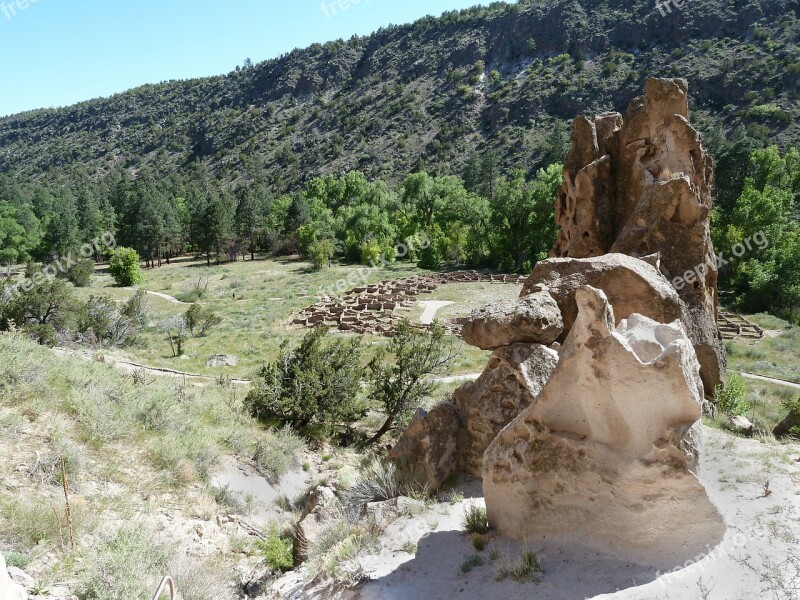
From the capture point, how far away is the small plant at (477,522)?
6.12 m

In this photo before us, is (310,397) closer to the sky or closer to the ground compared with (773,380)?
closer to the sky

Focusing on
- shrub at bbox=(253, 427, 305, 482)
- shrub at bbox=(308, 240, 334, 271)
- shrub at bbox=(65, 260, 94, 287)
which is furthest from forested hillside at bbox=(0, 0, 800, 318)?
shrub at bbox=(253, 427, 305, 482)

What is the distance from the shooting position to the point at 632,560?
4.91 metres

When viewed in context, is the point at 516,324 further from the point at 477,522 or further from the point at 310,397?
the point at 310,397

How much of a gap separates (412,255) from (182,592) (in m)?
58.1

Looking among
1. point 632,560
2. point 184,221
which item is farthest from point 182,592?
point 184,221

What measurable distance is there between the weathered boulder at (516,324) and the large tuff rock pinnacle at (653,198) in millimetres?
4377

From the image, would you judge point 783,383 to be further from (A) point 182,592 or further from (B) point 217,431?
(A) point 182,592

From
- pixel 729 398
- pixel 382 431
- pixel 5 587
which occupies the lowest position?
pixel 382 431

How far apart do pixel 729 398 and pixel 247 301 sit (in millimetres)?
35308

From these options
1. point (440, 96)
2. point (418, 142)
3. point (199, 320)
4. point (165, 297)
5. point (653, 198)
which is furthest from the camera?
point (440, 96)

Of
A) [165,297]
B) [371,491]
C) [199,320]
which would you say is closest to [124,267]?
[165,297]

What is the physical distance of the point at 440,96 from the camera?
4594 inches

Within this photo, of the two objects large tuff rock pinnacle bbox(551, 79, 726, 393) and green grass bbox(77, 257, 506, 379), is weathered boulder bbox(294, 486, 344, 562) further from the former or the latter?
green grass bbox(77, 257, 506, 379)
